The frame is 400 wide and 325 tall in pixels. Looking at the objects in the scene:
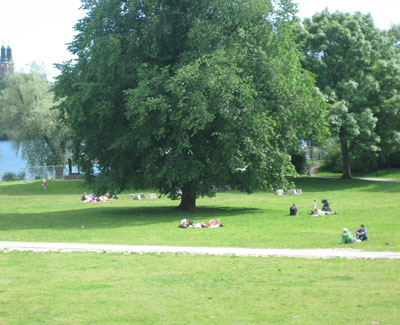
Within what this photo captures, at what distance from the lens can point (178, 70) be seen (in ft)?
101

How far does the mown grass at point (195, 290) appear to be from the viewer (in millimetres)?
10289

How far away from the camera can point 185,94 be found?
31.7 meters

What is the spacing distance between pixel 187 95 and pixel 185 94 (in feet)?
0.72

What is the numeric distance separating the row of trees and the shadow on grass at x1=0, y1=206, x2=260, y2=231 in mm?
1630

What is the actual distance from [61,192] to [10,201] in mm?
9780

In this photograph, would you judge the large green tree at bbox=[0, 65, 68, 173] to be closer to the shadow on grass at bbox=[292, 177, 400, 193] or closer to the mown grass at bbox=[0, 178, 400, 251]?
the mown grass at bbox=[0, 178, 400, 251]

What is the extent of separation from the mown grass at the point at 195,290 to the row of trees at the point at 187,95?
47.3 feet

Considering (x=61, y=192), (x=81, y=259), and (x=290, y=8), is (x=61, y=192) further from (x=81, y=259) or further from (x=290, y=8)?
(x=81, y=259)

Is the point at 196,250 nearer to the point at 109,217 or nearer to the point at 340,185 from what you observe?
the point at 109,217

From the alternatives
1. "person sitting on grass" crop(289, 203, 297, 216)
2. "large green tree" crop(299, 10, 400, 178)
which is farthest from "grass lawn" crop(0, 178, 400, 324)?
"large green tree" crop(299, 10, 400, 178)

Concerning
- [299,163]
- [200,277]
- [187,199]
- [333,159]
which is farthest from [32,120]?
[200,277]

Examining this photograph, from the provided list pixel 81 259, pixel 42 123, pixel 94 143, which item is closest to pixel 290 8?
pixel 94 143

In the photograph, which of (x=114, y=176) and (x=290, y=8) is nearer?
(x=114, y=176)

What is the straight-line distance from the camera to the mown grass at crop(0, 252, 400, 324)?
1029cm
